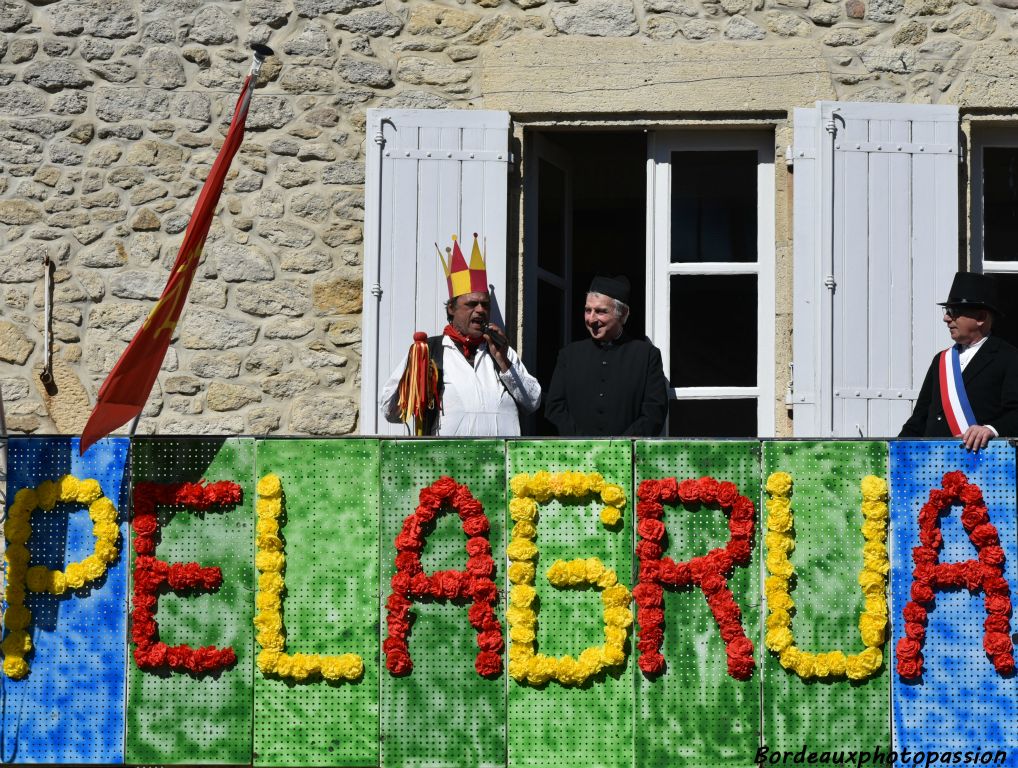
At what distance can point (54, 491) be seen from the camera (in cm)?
625

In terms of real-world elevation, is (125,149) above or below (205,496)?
above

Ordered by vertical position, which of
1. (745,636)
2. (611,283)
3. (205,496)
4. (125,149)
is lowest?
(745,636)

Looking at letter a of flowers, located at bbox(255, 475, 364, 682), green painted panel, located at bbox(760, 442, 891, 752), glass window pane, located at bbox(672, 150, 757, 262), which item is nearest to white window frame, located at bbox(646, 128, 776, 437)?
glass window pane, located at bbox(672, 150, 757, 262)

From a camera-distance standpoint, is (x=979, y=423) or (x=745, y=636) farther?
(x=979, y=423)

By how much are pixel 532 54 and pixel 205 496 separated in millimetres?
2624

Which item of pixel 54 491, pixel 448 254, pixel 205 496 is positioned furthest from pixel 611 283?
pixel 54 491

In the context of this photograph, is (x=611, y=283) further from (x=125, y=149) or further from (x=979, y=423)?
(x=125, y=149)

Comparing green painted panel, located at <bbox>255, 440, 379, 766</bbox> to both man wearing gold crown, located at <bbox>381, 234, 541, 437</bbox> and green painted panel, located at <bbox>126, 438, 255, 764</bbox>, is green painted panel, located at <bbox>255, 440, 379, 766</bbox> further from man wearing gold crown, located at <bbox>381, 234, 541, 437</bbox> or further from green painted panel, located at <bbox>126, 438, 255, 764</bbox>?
man wearing gold crown, located at <bbox>381, 234, 541, 437</bbox>

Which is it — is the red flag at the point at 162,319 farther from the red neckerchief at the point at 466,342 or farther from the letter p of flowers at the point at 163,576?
the red neckerchief at the point at 466,342

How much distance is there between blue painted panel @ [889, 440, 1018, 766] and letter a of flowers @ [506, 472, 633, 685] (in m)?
1.04

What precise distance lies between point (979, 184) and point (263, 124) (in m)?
3.32

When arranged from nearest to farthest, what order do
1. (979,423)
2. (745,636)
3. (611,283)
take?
1. (745,636)
2. (979,423)
3. (611,283)

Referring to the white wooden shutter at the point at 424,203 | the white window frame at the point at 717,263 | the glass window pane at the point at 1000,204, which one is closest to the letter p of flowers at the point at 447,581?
the white wooden shutter at the point at 424,203

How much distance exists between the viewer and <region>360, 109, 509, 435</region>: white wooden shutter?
7.27m
